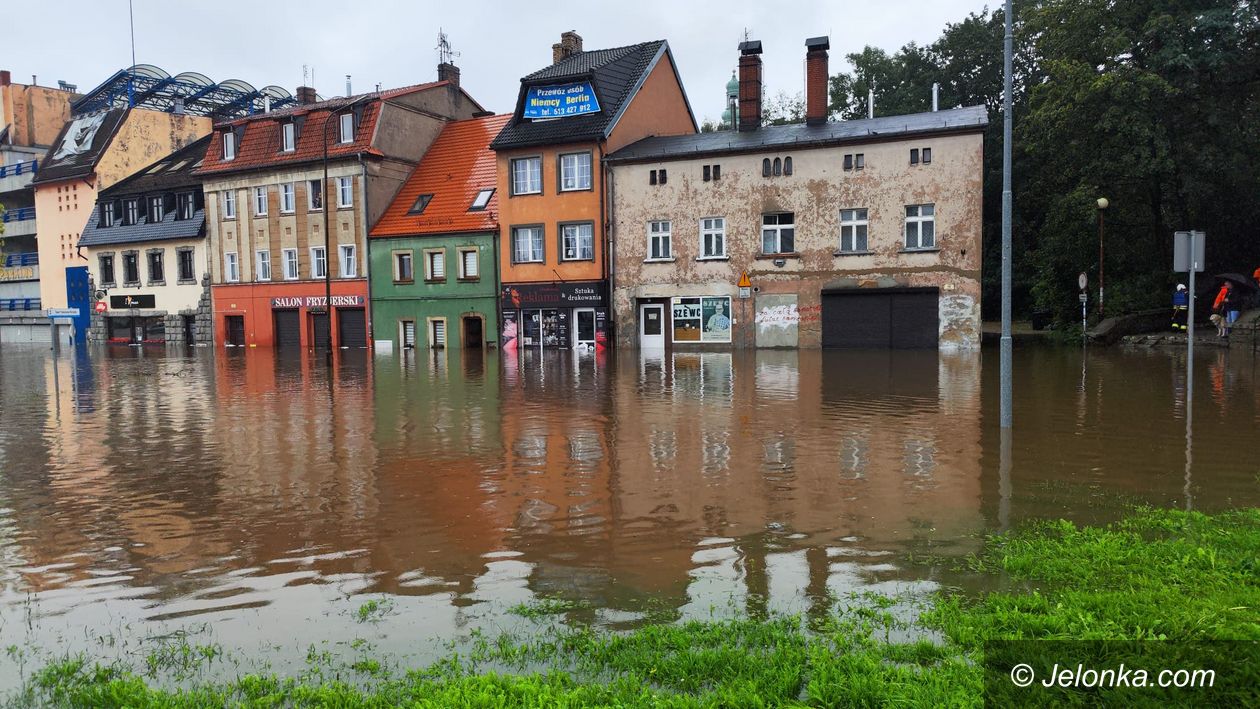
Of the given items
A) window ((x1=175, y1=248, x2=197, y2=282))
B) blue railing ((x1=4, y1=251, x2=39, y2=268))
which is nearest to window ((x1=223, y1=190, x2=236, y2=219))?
window ((x1=175, y1=248, x2=197, y2=282))

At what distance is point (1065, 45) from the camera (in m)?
34.7

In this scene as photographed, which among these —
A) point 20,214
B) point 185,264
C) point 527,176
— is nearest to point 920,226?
point 527,176

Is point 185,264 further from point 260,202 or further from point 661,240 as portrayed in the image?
point 661,240

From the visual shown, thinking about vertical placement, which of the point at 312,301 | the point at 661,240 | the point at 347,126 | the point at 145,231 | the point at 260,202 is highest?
the point at 347,126

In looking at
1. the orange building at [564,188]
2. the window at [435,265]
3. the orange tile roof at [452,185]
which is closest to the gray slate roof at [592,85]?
the orange building at [564,188]

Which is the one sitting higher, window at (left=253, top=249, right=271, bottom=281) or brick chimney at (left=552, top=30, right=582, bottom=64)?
brick chimney at (left=552, top=30, right=582, bottom=64)

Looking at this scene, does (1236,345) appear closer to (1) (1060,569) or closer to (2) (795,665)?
(1) (1060,569)

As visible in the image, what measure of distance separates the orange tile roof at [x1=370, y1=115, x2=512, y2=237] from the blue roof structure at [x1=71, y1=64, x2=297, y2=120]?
61.4 ft

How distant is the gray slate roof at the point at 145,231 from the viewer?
48.7m

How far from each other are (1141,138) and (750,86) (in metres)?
15.2

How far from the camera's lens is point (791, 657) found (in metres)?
4.67

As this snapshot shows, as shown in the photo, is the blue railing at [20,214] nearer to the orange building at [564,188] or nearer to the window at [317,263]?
the window at [317,263]

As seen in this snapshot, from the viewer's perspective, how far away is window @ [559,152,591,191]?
124ft

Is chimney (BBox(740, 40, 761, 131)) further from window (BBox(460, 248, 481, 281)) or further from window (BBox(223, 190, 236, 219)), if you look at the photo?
window (BBox(223, 190, 236, 219))
